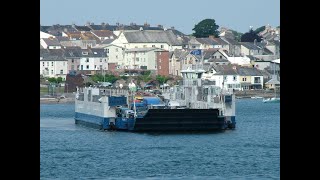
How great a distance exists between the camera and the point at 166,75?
61125 mm

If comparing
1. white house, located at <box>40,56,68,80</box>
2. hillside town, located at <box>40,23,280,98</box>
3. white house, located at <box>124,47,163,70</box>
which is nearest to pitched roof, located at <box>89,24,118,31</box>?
hillside town, located at <box>40,23,280,98</box>

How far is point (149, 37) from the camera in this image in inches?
2670

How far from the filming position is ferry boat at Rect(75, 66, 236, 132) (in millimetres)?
27016

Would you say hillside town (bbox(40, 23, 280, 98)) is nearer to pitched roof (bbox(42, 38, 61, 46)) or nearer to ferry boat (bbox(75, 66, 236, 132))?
pitched roof (bbox(42, 38, 61, 46))

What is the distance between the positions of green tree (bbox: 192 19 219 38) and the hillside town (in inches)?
126

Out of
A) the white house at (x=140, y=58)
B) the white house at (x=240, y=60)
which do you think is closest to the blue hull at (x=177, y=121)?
the white house at (x=240, y=60)

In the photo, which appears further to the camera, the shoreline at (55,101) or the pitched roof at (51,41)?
the pitched roof at (51,41)

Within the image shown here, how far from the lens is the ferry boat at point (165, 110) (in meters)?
27.0

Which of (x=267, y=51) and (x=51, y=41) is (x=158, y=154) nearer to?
(x=267, y=51)

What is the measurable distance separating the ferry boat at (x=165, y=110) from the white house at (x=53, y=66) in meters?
28.2

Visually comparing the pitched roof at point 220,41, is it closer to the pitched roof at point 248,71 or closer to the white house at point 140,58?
the white house at point 140,58
